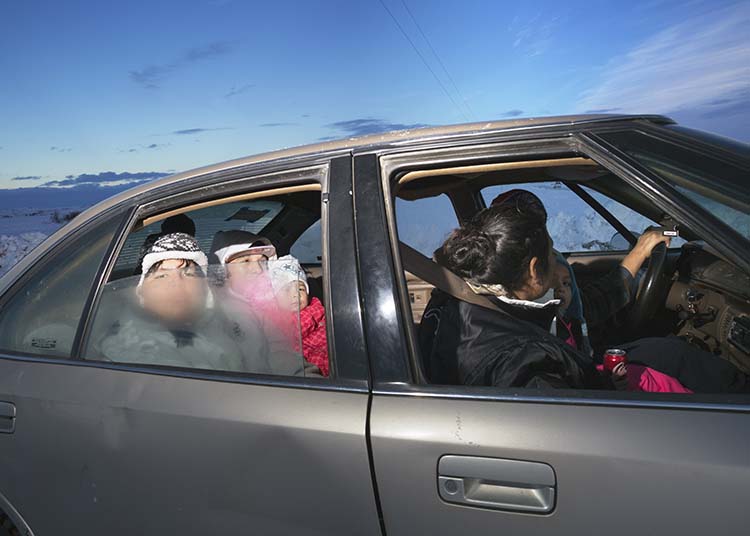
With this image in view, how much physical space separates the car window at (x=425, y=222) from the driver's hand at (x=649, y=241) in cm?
101

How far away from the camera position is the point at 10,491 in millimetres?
1855

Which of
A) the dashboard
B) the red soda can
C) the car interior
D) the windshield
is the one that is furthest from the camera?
the dashboard

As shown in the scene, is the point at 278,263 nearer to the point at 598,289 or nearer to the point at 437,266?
the point at 437,266

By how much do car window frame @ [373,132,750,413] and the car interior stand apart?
17 cm

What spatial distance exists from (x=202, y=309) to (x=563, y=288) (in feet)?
4.93

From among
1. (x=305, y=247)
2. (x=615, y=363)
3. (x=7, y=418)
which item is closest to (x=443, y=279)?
(x=615, y=363)

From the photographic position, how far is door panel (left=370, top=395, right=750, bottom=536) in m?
1.15

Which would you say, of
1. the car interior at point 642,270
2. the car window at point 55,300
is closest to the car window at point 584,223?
the car interior at point 642,270

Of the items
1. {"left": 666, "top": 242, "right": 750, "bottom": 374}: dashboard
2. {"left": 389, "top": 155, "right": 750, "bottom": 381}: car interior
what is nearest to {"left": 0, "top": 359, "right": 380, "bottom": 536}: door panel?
{"left": 389, "top": 155, "right": 750, "bottom": 381}: car interior

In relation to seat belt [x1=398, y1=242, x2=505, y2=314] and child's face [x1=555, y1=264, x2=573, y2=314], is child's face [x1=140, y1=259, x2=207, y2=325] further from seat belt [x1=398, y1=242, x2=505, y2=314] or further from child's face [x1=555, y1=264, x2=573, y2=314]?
child's face [x1=555, y1=264, x2=573, y2=314]

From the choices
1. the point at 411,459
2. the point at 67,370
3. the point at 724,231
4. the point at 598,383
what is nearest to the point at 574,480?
the point at 411,459

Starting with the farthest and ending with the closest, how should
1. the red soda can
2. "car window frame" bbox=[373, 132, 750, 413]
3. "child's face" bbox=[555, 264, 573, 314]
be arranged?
"child's face" bbox=[555, 264, 573, 314], the red soda can, "car window frame" bbox=[373, 132, 750, 413]

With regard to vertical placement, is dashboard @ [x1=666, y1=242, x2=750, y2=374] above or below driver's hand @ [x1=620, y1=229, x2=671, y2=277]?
below

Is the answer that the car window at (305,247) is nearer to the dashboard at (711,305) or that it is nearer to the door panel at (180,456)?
the door panel at (180,456)
